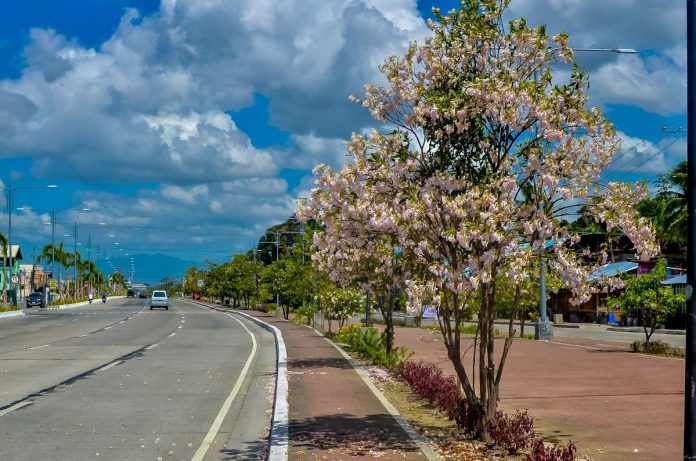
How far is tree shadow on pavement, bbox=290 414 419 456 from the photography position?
9.62 m

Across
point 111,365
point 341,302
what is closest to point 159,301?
point 341,302

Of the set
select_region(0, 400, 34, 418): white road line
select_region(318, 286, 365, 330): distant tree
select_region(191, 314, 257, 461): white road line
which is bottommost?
select_region(0, 400, 34, 418): white road line

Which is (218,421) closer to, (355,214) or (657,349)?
(355,214)

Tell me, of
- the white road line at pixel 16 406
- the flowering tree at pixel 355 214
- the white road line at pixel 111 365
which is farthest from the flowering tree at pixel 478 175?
the white road line at pixel 111 365

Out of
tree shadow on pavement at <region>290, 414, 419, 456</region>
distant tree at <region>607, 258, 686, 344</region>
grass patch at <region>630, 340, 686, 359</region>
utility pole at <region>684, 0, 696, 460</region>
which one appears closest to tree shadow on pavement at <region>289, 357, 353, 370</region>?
tree shadow on pavement at <region>290, 414, 419, 456</region>

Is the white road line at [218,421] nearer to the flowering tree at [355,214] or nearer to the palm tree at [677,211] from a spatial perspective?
the flowering tree at [355,214]

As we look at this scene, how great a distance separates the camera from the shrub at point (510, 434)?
359 inches

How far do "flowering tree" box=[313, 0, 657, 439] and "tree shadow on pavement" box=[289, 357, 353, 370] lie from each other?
10.3m

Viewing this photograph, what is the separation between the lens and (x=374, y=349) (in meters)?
21.6

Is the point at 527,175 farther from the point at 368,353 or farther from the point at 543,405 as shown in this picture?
the point at 368,353

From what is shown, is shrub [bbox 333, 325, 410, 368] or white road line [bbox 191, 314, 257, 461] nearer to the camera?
white road line [bbox 191, 314, 257, 461]

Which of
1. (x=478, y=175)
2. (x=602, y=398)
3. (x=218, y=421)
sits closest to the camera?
(x=478, y=175)

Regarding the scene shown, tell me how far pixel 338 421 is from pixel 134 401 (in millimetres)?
4615

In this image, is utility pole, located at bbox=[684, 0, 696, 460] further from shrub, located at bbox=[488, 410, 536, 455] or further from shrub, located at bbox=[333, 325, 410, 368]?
shrub, located at bbox=[333, 325, 410, 368]
